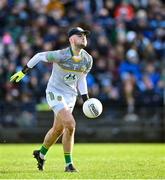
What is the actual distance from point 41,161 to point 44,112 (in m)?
10.5

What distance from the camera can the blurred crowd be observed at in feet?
76.7

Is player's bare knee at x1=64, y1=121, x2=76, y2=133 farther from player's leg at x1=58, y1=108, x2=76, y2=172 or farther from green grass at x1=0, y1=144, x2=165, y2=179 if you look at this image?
green grass at x1=0, y1=144, x2=165, y2=179

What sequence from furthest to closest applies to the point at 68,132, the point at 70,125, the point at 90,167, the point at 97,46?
the point at 97,46, the point at 90,167, the point at 68,132, the point at 70,125

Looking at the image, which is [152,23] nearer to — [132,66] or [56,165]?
[132,66]

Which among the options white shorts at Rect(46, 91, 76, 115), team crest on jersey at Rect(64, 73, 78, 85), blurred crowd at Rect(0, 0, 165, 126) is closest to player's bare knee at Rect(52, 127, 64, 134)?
white shorts at Rect(46, 91, 76, 115)

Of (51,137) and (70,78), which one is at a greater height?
(70,78)

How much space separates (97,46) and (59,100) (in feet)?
39.9

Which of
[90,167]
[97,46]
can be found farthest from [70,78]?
[97,46]

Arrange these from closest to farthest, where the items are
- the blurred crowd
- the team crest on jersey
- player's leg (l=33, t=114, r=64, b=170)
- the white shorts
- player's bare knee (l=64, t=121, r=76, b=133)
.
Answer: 1. player's bare knee (l=64, t=121, r=76, b=133)
2. the white shorts
3. player's leg (l=33, t=114, r=64, b=170)
4. the team crest on jersey
5. the blurred crowd

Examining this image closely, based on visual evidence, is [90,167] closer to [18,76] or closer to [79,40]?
[18,76]

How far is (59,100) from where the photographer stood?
494 inches

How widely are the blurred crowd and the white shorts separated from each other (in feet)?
34.3

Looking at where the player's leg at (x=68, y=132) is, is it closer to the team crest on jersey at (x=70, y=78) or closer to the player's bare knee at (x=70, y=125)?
the player's bare knee at (x=70, y=125)

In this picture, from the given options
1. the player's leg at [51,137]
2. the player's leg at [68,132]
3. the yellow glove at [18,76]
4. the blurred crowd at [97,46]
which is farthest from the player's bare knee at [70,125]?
the blurred crowd at [97,46]
